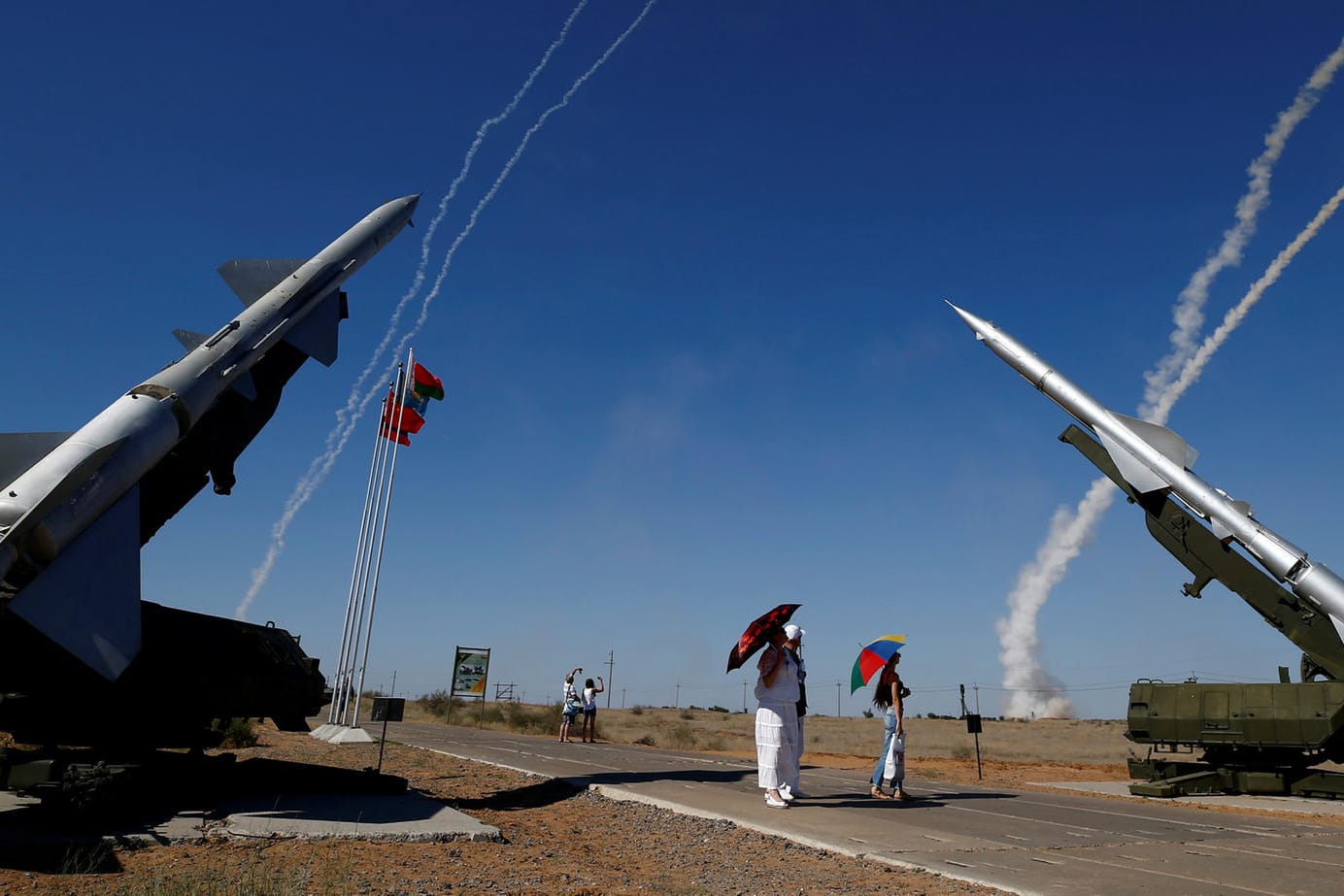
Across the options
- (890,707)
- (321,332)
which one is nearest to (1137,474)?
(890,707)

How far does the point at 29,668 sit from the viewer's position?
26.4 ft

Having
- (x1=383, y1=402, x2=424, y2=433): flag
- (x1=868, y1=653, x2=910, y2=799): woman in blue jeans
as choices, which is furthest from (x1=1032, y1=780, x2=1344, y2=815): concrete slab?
(x1=383, y1=402, x2=424, y2=433): flag

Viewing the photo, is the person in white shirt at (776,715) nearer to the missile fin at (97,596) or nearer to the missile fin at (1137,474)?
the missile fin at (97,596)

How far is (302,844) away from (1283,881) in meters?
8.01

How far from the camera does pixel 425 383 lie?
811 inches

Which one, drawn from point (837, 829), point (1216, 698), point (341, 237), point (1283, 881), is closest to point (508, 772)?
point (837, 829)

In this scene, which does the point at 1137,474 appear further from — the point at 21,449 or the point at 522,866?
the point at 21,449

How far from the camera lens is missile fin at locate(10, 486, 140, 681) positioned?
7.75 m

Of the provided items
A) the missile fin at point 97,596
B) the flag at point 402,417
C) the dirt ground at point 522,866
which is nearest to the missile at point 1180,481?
the dirt ground at point 522,866

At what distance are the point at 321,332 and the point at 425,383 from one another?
746cm

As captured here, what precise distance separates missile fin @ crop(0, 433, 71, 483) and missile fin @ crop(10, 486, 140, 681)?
1.03 metres

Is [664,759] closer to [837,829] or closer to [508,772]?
[508,772]

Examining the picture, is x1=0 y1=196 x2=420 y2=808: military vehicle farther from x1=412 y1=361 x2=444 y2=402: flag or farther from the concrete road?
x1=412 y1=361 x2=444 y2=402: flag

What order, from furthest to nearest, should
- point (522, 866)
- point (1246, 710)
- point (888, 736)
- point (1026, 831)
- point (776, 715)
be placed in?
point (1246, 710), point (888, 736), point (776, 715), point (1026, 831), point (522, 866)
